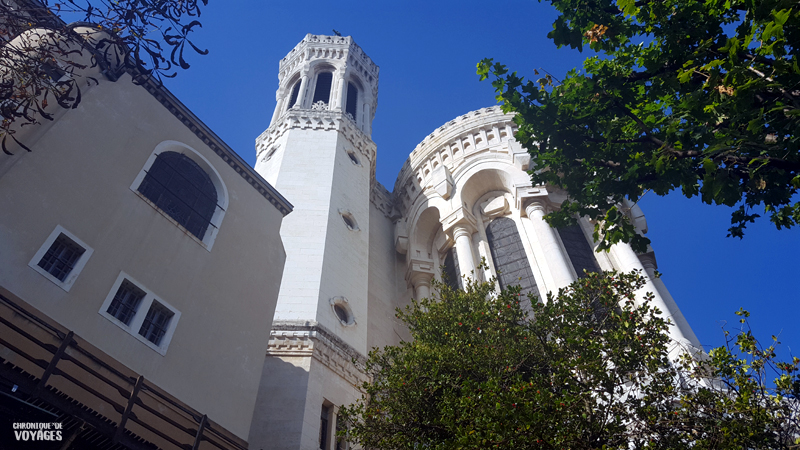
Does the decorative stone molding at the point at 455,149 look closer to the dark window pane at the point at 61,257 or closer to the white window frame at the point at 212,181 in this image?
the white window frame at the point at 212,181

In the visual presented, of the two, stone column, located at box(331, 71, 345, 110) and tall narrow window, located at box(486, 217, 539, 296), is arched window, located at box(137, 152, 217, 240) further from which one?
stone column, located at box(331, 71, 345, 110)

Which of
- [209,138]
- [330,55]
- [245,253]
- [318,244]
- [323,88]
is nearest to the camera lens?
[245,253]

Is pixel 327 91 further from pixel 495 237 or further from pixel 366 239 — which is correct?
pixel 495 237

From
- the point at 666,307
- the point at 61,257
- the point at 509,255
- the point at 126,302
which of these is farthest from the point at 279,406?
the point at 666,307

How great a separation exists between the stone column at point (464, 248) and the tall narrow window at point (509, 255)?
92cm

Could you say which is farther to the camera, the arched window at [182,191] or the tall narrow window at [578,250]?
the tall narrow window at [578,250]

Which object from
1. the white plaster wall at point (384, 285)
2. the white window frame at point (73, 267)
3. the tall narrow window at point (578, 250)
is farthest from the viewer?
Answer: the white plaster wall at point (384, 285)

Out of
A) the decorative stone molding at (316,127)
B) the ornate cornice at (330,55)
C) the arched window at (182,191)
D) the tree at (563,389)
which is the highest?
the ornate cornice at (330,55)

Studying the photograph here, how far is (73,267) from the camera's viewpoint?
32.6ft

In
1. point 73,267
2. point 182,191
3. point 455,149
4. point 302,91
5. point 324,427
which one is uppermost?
point 302,91

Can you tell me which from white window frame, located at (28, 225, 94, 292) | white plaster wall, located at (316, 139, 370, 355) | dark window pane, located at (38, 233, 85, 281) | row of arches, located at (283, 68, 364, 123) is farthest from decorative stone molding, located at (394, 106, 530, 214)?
dark window pane, located at (38, 233, 85, 281)

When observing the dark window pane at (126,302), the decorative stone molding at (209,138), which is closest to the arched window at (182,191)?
the decorative stone molding at (209,138)

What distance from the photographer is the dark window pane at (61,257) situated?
965 cm

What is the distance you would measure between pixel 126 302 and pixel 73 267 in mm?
1175
